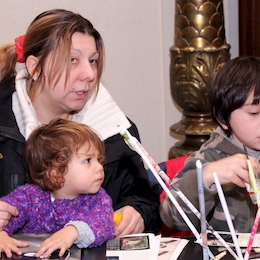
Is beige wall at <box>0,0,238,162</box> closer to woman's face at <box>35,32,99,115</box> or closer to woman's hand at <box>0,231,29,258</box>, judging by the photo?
woman's face at <box>35,32,99,115</box>

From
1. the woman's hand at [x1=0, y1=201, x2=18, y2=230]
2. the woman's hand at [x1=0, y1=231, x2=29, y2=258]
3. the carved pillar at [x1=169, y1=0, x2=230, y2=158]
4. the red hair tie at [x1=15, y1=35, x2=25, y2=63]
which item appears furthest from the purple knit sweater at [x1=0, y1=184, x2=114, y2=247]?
the carved pillar at [x1=169, y1=0, x2=230, y2=158]

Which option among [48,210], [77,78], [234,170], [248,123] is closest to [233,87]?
[248,123]

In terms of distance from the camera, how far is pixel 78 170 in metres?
1.64

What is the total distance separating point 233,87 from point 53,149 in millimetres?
547

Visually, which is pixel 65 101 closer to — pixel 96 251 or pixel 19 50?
pixel 19 50

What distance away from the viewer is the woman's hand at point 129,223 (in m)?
1.68

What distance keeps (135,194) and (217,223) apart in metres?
0.33

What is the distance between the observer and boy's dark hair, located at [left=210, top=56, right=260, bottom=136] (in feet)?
5.71

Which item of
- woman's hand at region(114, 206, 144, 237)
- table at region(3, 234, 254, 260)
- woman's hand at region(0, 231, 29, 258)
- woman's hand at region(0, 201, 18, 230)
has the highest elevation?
woman's hand at region(0, 201, 18, 230)

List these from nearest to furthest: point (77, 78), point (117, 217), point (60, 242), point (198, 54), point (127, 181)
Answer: point (60, 242) < point (117, 217) < point (77, 78) < point (127, 181) < point (198, 54)

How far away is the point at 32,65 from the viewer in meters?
1.95

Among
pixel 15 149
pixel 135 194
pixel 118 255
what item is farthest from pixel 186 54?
pixel 118 255

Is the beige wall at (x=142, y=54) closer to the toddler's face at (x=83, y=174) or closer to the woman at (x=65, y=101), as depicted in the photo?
the woman at (x=65, y=101)

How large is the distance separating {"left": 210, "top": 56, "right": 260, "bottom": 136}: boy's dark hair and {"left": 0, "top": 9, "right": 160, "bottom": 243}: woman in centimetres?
33
